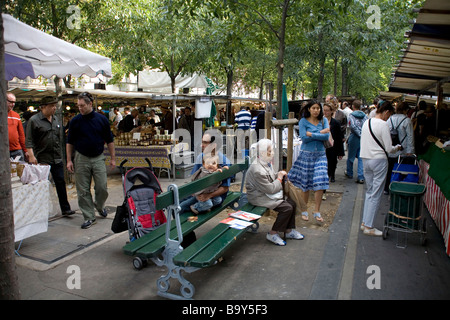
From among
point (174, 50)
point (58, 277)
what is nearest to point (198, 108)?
point (174, 50)

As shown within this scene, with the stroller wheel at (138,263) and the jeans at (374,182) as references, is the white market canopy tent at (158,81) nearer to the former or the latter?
the jeans at (374,182)

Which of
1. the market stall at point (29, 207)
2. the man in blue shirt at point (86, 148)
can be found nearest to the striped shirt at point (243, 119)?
the man in blue shirt at point (86, 148)

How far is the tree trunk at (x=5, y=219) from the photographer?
2.44 m

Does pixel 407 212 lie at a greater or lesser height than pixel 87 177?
lesser

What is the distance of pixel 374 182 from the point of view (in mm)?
4918

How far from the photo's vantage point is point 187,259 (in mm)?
3230

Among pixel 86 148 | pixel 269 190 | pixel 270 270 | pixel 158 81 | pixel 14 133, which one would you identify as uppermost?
pixel 158 81

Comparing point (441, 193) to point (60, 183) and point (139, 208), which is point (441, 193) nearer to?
point (139, 208)

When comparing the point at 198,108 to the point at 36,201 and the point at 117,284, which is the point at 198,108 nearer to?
the point at 36,201

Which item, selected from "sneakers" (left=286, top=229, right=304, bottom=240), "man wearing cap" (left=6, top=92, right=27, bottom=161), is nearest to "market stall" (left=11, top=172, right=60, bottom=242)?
"man wearing cap" (left=6, top=92, right=27, bottom=161)

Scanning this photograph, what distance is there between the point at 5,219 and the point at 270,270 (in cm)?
270

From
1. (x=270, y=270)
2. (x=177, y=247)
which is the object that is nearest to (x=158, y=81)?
(x=270, y=270)

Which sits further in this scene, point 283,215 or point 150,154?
point 150,154

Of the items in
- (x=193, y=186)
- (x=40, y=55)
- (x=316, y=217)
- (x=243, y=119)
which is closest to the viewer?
(x=193, y=186)
